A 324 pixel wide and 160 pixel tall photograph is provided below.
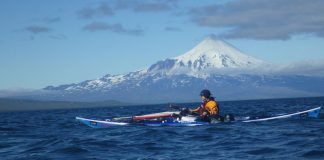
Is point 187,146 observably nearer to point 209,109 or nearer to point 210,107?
point 210,107

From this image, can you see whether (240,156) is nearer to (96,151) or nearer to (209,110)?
(96,151)

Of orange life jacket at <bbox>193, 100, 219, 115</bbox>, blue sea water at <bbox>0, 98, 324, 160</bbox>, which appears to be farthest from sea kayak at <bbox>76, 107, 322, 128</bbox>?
blue sea water at <bbox>0, 98, 324, 160</bbox>

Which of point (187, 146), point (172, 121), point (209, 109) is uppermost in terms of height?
point (209, 109)

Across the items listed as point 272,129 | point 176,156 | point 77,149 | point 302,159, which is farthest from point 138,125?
point 302,159

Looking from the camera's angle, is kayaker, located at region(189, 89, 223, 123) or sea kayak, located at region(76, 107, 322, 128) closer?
kayaker, located at region(189, 89, 223, 123)

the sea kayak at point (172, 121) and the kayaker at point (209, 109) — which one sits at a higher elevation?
the kayaker at point (209, 109)

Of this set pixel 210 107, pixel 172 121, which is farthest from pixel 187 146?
pixel 172 121

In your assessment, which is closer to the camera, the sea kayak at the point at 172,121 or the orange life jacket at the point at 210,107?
the orange life jacket at the point at 210,107

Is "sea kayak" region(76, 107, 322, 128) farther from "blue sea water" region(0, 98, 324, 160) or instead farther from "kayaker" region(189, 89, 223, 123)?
"blue sea water" region(0, 98, 324, 160)

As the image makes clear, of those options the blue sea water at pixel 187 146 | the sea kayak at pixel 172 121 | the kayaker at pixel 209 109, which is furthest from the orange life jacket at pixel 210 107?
the blue sea water at pixel 187 146

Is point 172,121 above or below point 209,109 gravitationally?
below

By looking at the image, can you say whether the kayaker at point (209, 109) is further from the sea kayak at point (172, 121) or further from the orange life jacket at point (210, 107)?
the sea kayak at point (172, 121)

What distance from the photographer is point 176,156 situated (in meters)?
→ 18.4

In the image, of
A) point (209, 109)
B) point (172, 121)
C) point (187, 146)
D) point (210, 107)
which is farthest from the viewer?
point (172, 121)
